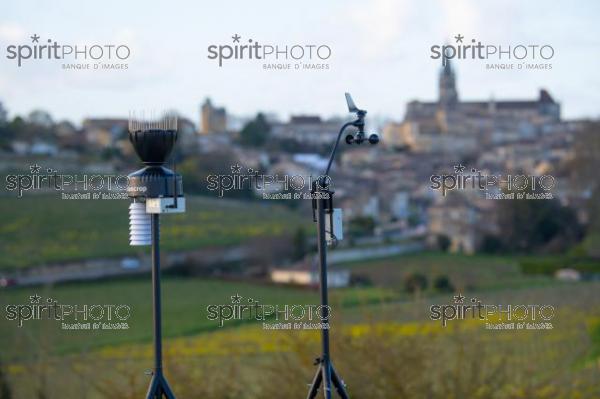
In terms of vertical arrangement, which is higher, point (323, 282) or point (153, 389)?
point (323, 282)

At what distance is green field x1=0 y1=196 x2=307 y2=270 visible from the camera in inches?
861

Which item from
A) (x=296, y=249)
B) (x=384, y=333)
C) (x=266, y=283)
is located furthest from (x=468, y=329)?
(x=296, y=249)

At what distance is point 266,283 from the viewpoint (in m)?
20.6

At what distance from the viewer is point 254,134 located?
45.8 m

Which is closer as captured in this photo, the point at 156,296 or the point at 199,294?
the point at 156,296

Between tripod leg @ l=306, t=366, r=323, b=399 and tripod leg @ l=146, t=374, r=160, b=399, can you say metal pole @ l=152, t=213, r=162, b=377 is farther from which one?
tripod leg @ l=306, t=366, r=323, b=399

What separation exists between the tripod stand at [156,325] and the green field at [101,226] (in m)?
16.2

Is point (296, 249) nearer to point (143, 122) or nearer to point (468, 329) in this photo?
point (468, 329)

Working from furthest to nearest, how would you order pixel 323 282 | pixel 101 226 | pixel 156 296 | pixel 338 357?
pixel 101 226 → pixel 338 357 → pixel 323 282 → pixel 156 296

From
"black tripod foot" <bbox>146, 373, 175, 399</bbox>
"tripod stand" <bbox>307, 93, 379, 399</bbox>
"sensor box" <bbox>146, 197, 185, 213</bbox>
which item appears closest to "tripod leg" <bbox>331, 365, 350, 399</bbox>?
"tripod stand" <bbox>307, 93, 379, 399</bbox>

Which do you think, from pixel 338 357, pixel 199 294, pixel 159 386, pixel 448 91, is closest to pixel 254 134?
pixel 199 294

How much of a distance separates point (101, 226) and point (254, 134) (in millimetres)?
21854

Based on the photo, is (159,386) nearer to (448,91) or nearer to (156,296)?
(156,296)

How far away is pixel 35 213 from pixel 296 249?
6.49m
